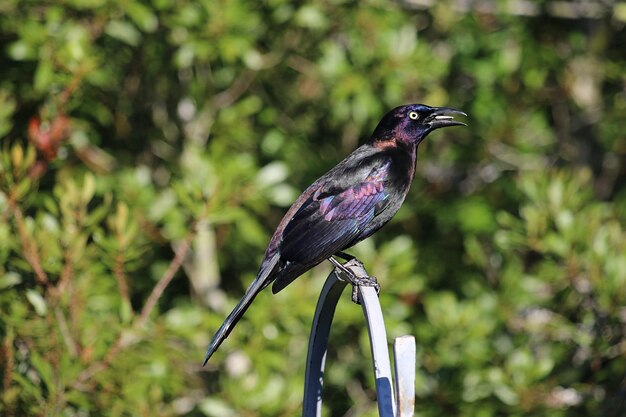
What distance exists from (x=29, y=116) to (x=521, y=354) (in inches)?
118

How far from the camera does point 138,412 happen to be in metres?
4.23

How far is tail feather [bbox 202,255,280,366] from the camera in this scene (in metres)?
3.27

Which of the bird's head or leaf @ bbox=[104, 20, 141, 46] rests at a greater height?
the bird's head

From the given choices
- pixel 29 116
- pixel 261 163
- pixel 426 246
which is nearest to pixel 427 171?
pixel 426 246

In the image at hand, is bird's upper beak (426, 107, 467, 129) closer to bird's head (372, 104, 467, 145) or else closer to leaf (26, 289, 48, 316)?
bird's head (372, 104, 467, 145)

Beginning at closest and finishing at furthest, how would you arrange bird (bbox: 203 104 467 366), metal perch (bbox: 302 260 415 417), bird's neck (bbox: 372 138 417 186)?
metal perch (bbox: 302 260 415 417) < bird (bbox: 203 104 467 366) < bird's neck (bbox: 372 138 417 186)

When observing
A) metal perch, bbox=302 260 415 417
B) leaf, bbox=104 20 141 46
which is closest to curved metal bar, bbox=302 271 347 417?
metal perch, bbox=302 260 415 417

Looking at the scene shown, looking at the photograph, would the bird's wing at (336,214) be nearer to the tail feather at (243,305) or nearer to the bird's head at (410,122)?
the tail feather at (243,305)

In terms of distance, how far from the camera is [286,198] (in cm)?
503

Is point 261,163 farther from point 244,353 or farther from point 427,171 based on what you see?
point 244,353

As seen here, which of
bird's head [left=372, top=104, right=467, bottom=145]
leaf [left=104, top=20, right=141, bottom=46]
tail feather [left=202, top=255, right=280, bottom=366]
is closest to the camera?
tail feather [left=202, top=255, right=280, bottom=366]

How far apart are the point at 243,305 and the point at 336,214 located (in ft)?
2.07

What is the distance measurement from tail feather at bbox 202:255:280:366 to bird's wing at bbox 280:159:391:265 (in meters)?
0.08

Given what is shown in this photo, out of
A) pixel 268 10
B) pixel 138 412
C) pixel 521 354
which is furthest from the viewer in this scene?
pixel 268 10
